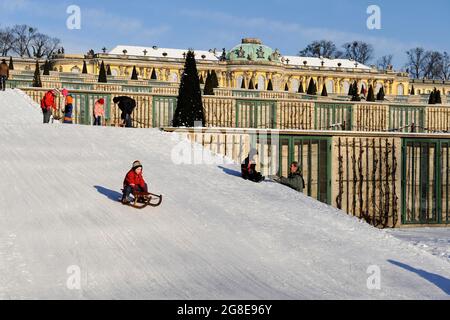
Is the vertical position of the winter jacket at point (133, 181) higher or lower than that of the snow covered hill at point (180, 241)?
higher

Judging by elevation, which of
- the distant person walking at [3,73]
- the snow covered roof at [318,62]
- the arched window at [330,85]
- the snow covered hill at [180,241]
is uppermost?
the snow covered roof at [318,62]

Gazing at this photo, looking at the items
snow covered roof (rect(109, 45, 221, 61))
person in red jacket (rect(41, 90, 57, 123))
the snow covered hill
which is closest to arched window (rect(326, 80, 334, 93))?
snow covered roof (rect(109, 45, 221, 61))

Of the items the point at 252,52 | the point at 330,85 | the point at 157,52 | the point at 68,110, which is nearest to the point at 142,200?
the point at 68,110

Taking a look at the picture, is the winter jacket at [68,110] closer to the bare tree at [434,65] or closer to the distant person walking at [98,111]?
the distant person walking at [98,111]

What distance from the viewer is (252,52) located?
4168 inches

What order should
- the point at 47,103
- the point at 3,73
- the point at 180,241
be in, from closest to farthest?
the point at 180,241 → the point at 47,103 → the point at 3,73

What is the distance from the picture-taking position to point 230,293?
1054 cm

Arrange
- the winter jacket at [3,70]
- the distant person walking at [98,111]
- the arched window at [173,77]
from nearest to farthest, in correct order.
Result: the distant person walking at [98,111]
the winter jacket at [3,70]
the arched window at [173,77]

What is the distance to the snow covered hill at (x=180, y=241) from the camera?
10906 millimetres

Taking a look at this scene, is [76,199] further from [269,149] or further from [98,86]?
[98,86]

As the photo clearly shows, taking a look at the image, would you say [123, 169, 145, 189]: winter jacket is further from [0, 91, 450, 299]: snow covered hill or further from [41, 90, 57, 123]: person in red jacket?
[41, 90, 57, 123]: person in red jacket

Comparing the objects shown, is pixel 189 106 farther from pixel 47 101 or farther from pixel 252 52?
pixel 252 52

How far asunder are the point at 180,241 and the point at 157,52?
9922 centimetres

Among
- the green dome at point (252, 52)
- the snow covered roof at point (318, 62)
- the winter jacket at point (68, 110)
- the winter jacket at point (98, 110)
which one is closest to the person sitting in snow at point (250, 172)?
the winter jacket at point (68, 110)
